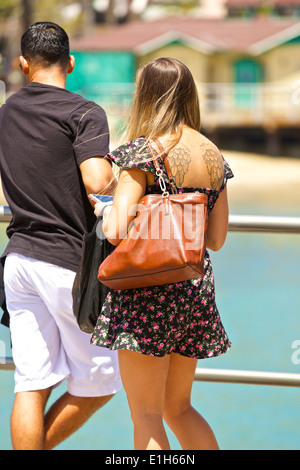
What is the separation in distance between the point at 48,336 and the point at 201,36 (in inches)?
1405

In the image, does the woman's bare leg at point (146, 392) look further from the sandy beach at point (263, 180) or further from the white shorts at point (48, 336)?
the sandy beach at point (263, 180)

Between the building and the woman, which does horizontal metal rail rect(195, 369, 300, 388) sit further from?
the building

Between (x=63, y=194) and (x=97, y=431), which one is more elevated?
(x=63, y=194)

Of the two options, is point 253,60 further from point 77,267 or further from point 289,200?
point 77,267

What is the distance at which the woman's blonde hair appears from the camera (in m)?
2.34

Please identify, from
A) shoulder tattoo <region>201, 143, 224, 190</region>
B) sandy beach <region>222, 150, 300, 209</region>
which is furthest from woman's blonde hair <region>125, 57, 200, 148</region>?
sandy beach <region>222, 150, 300, 209</region>

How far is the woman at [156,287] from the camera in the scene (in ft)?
7.55

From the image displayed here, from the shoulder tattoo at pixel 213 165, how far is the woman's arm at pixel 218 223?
0.11 metres

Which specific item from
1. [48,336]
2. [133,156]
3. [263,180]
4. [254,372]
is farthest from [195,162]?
[263,180]

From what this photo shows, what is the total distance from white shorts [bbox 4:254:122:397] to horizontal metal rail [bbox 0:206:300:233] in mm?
631

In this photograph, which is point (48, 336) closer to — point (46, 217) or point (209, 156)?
point (46, 217)

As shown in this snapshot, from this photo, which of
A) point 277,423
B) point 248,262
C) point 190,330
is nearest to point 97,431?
point 277,423
